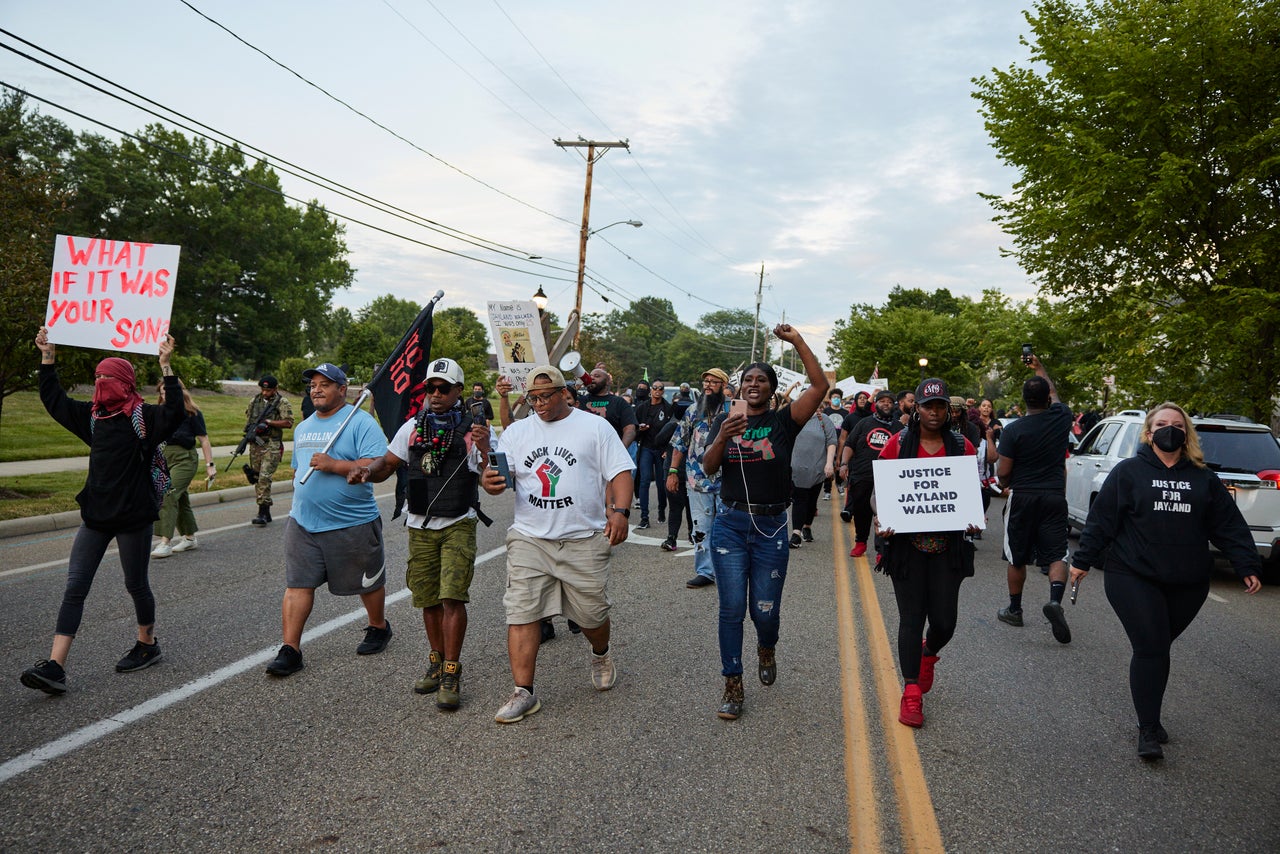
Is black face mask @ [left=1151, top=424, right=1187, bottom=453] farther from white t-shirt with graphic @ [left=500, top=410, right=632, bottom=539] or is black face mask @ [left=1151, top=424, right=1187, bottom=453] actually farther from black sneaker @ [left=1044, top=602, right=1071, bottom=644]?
white t-shirt with graphic @ [left=500, top=410, right=632, bottom=539]

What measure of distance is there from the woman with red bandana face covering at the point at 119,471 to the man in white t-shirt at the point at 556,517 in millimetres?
2146

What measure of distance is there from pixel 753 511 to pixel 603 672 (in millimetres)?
1316

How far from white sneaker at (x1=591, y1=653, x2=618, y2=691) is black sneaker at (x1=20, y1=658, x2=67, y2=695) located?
114 inches

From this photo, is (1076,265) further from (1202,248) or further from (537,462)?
(537,462)

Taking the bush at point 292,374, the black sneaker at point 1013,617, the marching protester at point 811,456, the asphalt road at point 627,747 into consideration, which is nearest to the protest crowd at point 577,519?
the asphalt road at point 627,747

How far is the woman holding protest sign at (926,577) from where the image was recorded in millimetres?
4562

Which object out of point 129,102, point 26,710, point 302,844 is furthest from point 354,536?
point 129,102

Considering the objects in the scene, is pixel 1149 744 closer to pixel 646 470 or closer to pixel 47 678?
pixel 47 678

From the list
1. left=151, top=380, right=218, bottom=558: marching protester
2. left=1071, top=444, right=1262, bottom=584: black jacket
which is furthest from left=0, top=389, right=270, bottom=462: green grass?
left=1071, top=444, right=1262, bottom=584: black jacket

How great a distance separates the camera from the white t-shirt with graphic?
→ 15.1 feet

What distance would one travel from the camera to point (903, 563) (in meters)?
4.66

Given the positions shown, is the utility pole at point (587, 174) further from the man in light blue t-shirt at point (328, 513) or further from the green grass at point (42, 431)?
the man in light blue t-shirt at point (328, 513)

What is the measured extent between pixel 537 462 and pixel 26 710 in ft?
9.59

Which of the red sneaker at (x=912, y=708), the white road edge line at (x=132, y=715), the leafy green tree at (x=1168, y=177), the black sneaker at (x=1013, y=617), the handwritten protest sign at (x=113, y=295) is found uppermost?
the leafy green tree at (x=1168, y=177)
